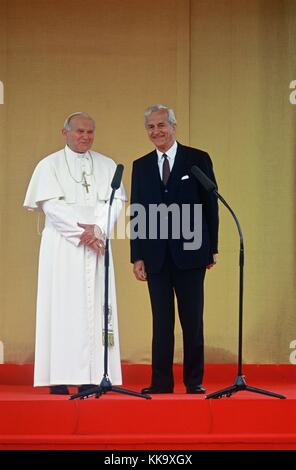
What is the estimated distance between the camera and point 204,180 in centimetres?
790

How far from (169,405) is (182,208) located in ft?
4.70

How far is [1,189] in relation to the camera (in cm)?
951

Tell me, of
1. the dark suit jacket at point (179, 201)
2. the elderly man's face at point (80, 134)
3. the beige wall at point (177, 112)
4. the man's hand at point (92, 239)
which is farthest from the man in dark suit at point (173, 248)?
the beige wall at point (177, 112)

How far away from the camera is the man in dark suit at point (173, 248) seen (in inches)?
329

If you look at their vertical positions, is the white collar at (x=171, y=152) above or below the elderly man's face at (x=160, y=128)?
below

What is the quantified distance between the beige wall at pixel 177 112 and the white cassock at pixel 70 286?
0.80m

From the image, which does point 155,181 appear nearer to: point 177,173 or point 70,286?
point 177,173

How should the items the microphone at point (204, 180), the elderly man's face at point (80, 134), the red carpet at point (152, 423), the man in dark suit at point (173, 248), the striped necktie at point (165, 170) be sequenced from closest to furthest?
the red carpet at point (152, 423) → the microphone at point (204, 180) → the man in dark suit at point (173, 248) → the striped necktie at point (165, 170) → the elderly man's face at point (80, 134)

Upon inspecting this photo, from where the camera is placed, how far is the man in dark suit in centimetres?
837

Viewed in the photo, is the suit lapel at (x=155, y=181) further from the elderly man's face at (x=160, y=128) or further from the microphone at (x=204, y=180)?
the microphone at (x=204, y=180)

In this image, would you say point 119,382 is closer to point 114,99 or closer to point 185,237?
point 185,237

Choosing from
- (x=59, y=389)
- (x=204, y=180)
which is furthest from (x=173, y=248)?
(x=59, y=389)

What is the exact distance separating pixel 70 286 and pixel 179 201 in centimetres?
98
